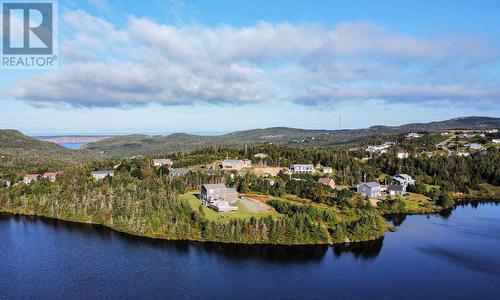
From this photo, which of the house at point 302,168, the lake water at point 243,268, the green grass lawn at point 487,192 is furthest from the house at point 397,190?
the lake water at point 243,268

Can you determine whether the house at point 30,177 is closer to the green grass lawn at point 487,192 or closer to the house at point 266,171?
the house at point 266,171

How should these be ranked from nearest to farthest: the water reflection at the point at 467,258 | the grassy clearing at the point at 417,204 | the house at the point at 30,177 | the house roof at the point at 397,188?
the water reflection at the point at 467,258, the grassy clearing at the point at 417,204, the house roof at the point at 397,188, the house at the point at 30,177

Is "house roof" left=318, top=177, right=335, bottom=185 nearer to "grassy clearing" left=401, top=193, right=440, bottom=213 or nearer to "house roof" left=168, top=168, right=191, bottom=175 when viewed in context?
"grassy clearing" left=401, top=193, right=440, bottom=213

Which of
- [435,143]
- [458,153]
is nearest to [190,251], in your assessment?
[458,153]

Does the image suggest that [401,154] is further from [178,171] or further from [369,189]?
[178,171]

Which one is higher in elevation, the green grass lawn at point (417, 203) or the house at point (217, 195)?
the house at point (217, 195)

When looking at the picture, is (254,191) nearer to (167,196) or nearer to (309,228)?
(167,196)
